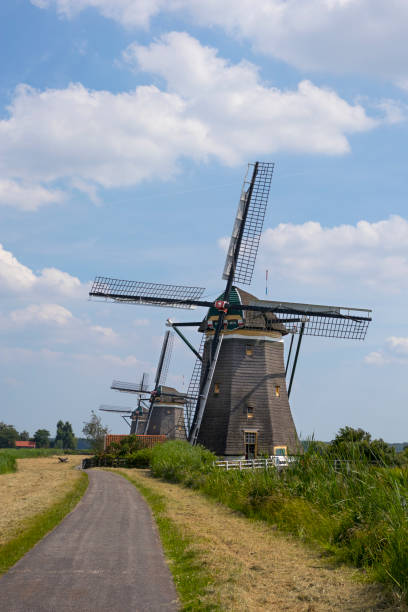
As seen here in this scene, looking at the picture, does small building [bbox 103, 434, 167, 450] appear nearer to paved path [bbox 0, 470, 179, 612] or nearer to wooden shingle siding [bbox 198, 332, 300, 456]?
wooden shingle siding [bbox 198, 332, 300, 456]

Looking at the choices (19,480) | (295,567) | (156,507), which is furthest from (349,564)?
(19,480)

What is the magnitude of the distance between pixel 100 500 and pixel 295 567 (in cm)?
1149

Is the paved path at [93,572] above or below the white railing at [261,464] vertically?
below

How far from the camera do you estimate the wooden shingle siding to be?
117ft

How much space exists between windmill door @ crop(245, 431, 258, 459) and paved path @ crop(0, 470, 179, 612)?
20381 mm

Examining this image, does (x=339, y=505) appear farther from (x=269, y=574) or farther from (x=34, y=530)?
(x=34, y=530)

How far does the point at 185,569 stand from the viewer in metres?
10.0

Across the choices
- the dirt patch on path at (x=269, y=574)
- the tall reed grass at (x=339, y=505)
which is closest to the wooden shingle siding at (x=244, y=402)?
the tall reed grass at (x=339, y=505)

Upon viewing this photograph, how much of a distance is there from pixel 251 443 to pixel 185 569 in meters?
26.1

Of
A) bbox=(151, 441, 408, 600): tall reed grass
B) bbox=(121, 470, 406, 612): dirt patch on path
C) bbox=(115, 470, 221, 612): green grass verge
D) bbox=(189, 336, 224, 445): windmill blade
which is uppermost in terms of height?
bbox=(189, 336, 224, 445): windmill blade

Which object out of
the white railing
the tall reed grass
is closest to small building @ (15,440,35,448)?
the white railing

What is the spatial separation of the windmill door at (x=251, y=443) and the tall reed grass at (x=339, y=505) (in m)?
14.3

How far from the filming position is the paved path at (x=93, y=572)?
7934 millimetres

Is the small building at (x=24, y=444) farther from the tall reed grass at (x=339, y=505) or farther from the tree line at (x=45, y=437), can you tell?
the tall reed grass at (x=339, y=505)
